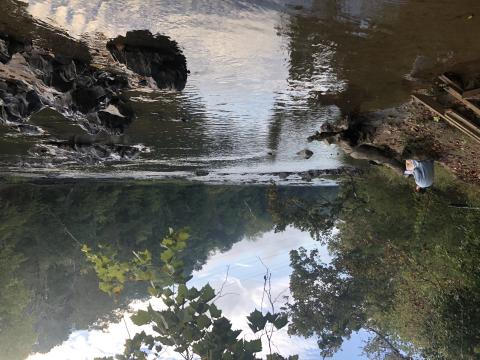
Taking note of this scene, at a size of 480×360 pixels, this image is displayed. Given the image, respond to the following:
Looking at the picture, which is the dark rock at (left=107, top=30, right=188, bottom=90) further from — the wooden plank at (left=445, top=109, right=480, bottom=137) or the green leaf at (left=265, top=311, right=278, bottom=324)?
the green leaf at (left=265, top=311, right=278, bottom=324)

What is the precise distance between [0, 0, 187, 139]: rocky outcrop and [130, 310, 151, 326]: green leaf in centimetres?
341

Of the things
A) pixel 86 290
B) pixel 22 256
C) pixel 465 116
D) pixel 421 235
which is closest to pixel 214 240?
pixel 86 290

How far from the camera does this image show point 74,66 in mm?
5129

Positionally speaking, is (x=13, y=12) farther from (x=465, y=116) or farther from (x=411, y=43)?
(x=465, y=116)

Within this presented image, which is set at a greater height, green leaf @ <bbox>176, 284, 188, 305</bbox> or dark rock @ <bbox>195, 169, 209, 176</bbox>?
green leaf @ <bbox>176, 284, 188, 305</bbox>

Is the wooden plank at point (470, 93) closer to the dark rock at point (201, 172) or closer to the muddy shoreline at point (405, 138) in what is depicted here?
the muddy shoreline at point (405, 138)

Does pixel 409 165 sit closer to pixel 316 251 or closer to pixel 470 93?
pixel 470 93

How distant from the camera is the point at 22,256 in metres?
15.6

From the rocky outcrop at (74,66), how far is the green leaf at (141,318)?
11.2 ft

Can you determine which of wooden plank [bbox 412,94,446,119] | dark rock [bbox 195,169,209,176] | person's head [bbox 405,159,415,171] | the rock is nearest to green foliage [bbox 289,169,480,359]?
person's head [bbox 405,159,415,171]

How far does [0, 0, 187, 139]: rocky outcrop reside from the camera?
4.73 metres

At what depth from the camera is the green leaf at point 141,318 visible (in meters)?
7.34

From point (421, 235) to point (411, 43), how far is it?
721 centimetres

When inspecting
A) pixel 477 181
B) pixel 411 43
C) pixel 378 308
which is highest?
pixel 411 43
